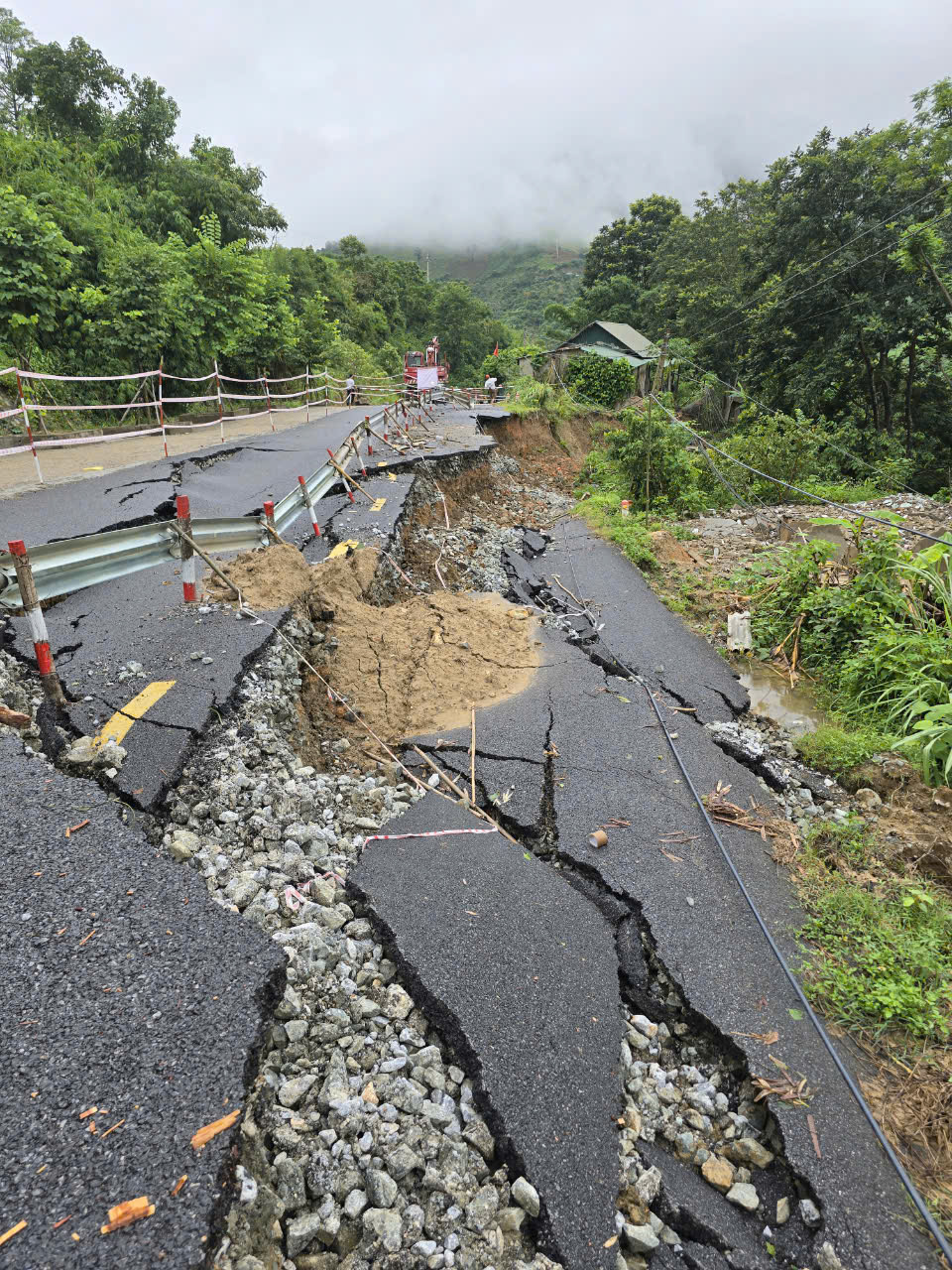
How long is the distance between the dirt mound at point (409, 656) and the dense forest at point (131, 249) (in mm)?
8773

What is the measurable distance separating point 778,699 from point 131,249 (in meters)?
14.7

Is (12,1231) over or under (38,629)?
under

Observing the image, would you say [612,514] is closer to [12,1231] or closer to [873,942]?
[873,942]

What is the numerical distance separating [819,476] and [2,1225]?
19.0 metres

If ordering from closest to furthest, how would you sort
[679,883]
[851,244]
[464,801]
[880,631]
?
[679,883]
[464,801]
[880,631]
[851,244]

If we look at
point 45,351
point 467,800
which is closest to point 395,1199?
Answer: point 467,800

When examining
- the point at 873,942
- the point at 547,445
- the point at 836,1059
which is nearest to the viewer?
the point at 836,1059

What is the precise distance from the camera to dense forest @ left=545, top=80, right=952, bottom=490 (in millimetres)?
16953

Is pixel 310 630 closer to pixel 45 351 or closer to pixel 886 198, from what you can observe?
pixel 45 351

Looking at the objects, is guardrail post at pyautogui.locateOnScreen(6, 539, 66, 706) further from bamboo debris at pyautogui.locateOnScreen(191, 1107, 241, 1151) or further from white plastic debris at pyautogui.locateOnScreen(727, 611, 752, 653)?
white plastic debris at pyautogui.locateOnScreen(727, 611, 752, 653)

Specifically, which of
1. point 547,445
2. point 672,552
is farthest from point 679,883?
point 547,445

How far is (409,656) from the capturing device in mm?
5492

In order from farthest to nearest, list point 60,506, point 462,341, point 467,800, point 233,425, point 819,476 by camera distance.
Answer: point 462,341
point 819,476
point 233,425
point 60,506
point 467,800

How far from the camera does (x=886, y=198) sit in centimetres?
1788
